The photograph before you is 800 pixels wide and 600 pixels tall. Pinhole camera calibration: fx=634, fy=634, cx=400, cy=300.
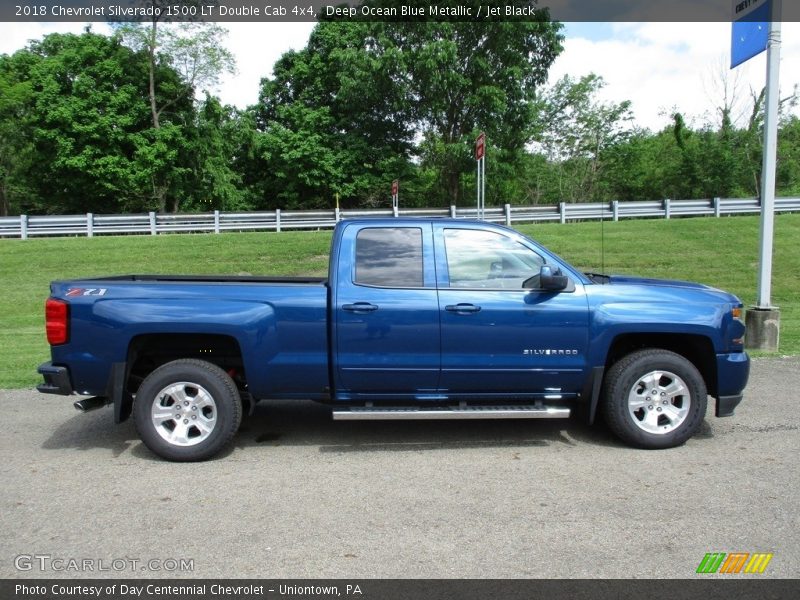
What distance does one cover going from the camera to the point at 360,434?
5605 mm

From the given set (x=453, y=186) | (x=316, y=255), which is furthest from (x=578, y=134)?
(x=316, y=255)

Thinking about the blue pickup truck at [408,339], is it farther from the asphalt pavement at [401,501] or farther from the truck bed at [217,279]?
the asphalt pavement at [401,501]

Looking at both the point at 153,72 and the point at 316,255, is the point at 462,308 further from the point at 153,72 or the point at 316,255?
the point at 153,72

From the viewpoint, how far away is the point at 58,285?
4898 millimetres

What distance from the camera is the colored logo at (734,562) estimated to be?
3.24m

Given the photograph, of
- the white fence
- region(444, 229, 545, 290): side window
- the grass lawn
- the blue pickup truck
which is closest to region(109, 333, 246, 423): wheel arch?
the blue pickup truck

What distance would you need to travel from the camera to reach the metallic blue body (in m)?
4.85

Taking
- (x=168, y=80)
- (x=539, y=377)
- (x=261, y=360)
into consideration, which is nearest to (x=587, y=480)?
(x=539, y=377)

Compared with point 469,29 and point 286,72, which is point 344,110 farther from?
point 469,29

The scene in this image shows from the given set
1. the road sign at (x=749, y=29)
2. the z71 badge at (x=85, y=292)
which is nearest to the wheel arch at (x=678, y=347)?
the z71 badge at (x=85, y=292)

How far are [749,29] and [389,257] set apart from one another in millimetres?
7350

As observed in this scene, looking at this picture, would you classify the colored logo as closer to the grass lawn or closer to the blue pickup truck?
the blue pickup truck

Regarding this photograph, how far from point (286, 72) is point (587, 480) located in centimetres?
3967

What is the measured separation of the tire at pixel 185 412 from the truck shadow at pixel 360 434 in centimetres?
25
